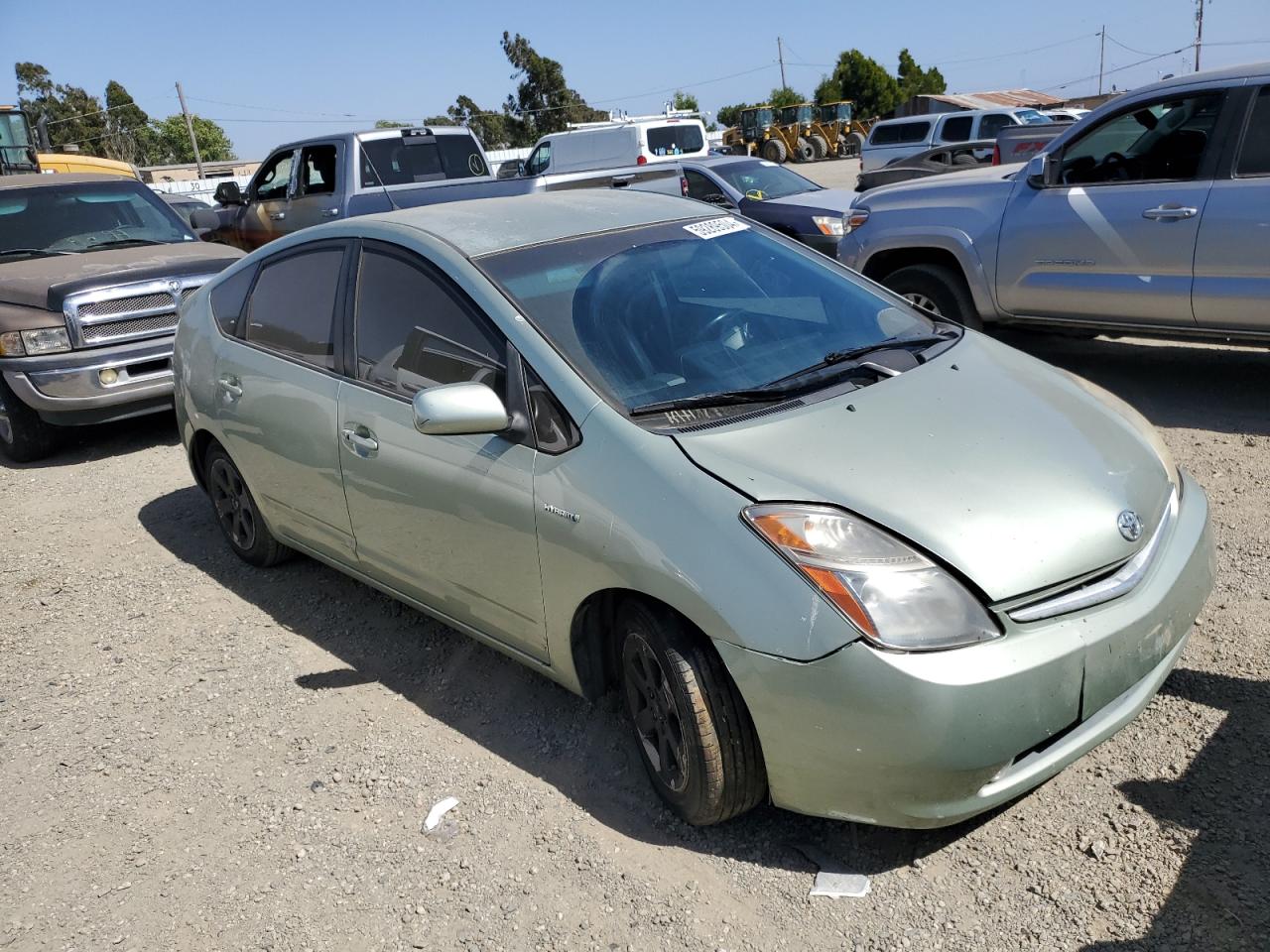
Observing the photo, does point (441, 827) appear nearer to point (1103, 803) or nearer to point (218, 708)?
point (218, 708)

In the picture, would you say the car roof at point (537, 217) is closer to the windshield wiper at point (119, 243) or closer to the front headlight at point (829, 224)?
the windshield wiper at point (119, 243)

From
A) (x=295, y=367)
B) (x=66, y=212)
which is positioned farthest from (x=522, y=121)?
(x=295, y=367)

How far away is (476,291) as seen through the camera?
3.38 meters

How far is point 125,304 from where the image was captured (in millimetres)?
7324

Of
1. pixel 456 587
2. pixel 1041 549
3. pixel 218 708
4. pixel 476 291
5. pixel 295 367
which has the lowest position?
pixel 218 708

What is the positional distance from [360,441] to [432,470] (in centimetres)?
46

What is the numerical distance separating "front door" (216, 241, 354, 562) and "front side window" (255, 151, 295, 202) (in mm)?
7705

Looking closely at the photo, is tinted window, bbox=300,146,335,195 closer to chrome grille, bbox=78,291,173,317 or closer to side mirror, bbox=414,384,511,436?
chrome grille, bbox=78,291,173,317

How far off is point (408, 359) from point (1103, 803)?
257 cm

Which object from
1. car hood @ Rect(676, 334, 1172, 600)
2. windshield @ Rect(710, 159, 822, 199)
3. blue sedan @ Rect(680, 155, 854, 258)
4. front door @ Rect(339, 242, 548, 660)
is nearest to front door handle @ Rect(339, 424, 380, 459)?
front door @ Rect(339, 242, 548, 660)

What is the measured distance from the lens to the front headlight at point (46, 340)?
709 centimetres

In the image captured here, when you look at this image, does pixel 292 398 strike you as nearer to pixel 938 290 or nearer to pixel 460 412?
pixel 460 412

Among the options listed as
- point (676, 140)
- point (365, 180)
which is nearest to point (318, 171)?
point (365, 180)

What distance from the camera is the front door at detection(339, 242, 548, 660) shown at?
321 centimetres
